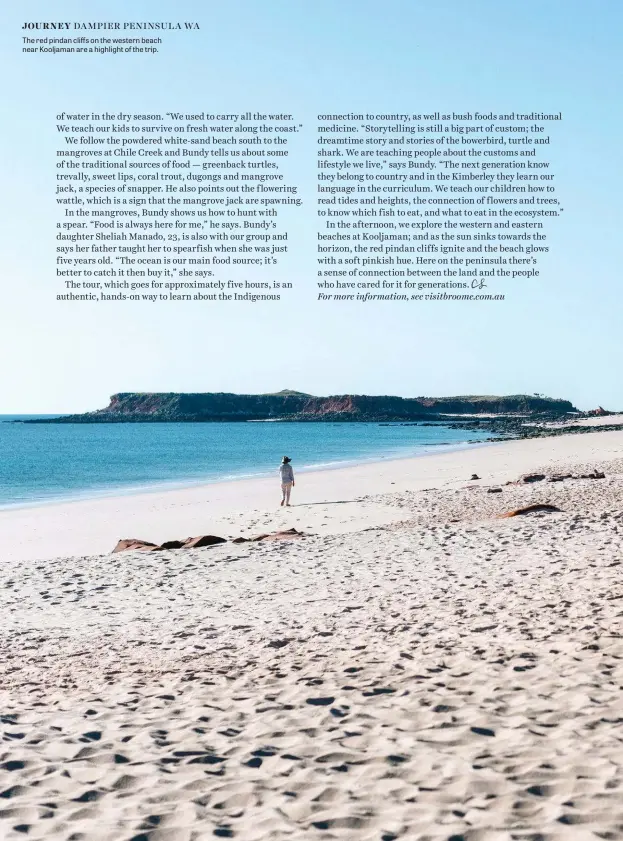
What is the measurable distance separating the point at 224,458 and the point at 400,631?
49.9 metres

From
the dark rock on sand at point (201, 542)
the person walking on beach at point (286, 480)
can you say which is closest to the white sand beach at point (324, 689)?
the dark rock on sand at point (201, 542)

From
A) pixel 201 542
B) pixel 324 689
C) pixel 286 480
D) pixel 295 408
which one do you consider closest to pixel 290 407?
pixel 295 408

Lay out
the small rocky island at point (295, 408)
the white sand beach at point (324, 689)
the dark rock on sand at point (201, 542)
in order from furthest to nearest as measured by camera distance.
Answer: the small rocky island at point (295, 408), the dark rock on sand at point (201, 542), the white sand beach at point (324, 689)

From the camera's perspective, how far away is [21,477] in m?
41.8

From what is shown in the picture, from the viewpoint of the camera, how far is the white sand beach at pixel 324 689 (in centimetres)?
413

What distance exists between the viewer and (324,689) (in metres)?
6.08

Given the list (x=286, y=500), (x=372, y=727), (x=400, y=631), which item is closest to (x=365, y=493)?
(x=286, y=500)

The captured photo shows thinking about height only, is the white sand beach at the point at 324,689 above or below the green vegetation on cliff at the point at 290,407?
below

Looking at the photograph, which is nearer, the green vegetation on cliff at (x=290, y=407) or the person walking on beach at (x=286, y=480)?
the person walking on beach at (x=286, y=480)

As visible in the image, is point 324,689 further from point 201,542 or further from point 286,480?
point 286,480

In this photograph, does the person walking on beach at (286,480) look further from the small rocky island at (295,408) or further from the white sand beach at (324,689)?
the small rocky island at (295,408)

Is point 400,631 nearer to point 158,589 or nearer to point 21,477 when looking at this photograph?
point 158,589

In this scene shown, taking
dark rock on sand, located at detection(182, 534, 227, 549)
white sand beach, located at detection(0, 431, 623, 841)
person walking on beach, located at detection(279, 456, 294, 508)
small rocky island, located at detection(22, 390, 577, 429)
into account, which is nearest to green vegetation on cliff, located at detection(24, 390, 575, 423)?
small rocky island, located at detection(22, 390, 577, 429)

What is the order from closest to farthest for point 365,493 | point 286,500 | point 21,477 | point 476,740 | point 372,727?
1. point 476,740
2. point 372,727
3. point 286,500
4. point 365,493
5. point 21,477
